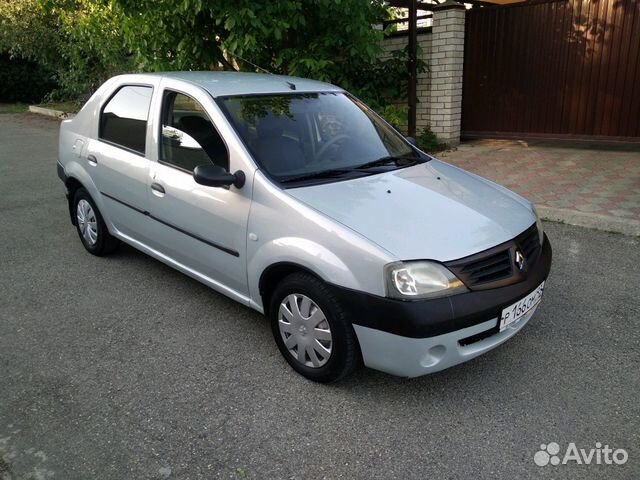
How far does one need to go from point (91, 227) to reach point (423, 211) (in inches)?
127

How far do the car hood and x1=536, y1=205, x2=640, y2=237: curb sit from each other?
228 cm

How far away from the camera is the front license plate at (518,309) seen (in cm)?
292

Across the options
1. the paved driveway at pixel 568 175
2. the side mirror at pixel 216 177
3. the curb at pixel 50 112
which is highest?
the side mirror at pixel 216 177

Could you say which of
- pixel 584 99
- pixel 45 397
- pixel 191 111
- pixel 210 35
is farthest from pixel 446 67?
pixel 45 397

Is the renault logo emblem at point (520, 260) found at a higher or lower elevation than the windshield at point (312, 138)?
lower

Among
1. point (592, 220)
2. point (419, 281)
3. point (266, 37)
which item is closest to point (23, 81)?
point (266, 37)

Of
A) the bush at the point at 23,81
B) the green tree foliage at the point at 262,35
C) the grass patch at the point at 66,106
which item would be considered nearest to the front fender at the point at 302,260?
the green tree foliage at the point at 262,35

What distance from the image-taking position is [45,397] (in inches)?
120

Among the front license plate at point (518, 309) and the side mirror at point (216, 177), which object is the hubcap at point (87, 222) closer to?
the side mirror at point (216, 177)

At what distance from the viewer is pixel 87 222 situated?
5.11 m

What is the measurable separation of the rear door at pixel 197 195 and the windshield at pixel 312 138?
168mm

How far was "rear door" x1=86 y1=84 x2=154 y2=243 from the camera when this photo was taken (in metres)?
4.21

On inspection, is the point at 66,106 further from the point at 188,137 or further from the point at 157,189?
the point at 188,137

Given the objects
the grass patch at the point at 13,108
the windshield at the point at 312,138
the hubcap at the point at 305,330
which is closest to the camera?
the hubcap at the point at 305,330
